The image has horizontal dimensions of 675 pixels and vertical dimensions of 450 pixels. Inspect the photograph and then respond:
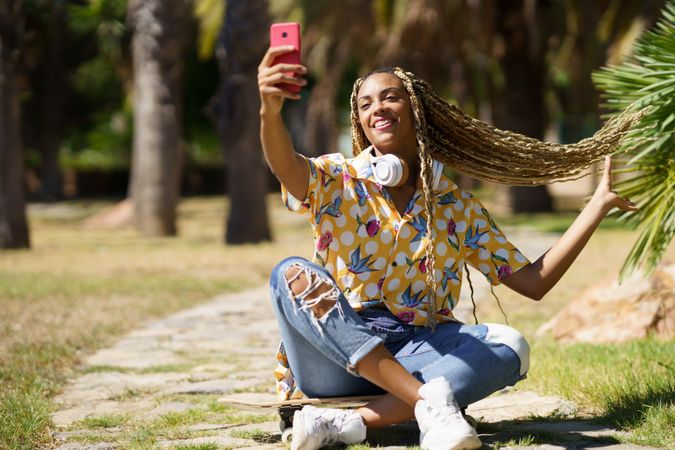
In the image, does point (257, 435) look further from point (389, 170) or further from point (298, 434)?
point (389, 170)

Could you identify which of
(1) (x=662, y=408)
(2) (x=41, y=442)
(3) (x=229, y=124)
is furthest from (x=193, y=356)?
(3) (x=229, y=124)

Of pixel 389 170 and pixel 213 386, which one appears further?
pixel 213 386

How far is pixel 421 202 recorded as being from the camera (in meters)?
3.50

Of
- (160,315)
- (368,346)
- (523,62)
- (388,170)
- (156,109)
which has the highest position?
(523,62)

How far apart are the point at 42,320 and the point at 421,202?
4.14 meters

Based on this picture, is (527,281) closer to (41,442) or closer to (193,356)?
(41,442)

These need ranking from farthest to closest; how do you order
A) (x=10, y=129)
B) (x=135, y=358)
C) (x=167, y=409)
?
1. (x=10, y=129)
2. (x=135, y=358)
3. (x=167, y=409)

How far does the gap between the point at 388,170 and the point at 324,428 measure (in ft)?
2.94

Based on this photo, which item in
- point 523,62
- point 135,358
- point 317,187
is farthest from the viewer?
point 523,62

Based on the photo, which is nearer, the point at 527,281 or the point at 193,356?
the point at 527,281

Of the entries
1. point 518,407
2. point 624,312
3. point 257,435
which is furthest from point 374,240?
point 624,312

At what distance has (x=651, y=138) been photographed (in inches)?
153

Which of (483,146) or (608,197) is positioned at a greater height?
(483,146)

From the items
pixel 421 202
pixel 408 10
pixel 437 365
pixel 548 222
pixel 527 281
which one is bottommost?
pixel 548 222
